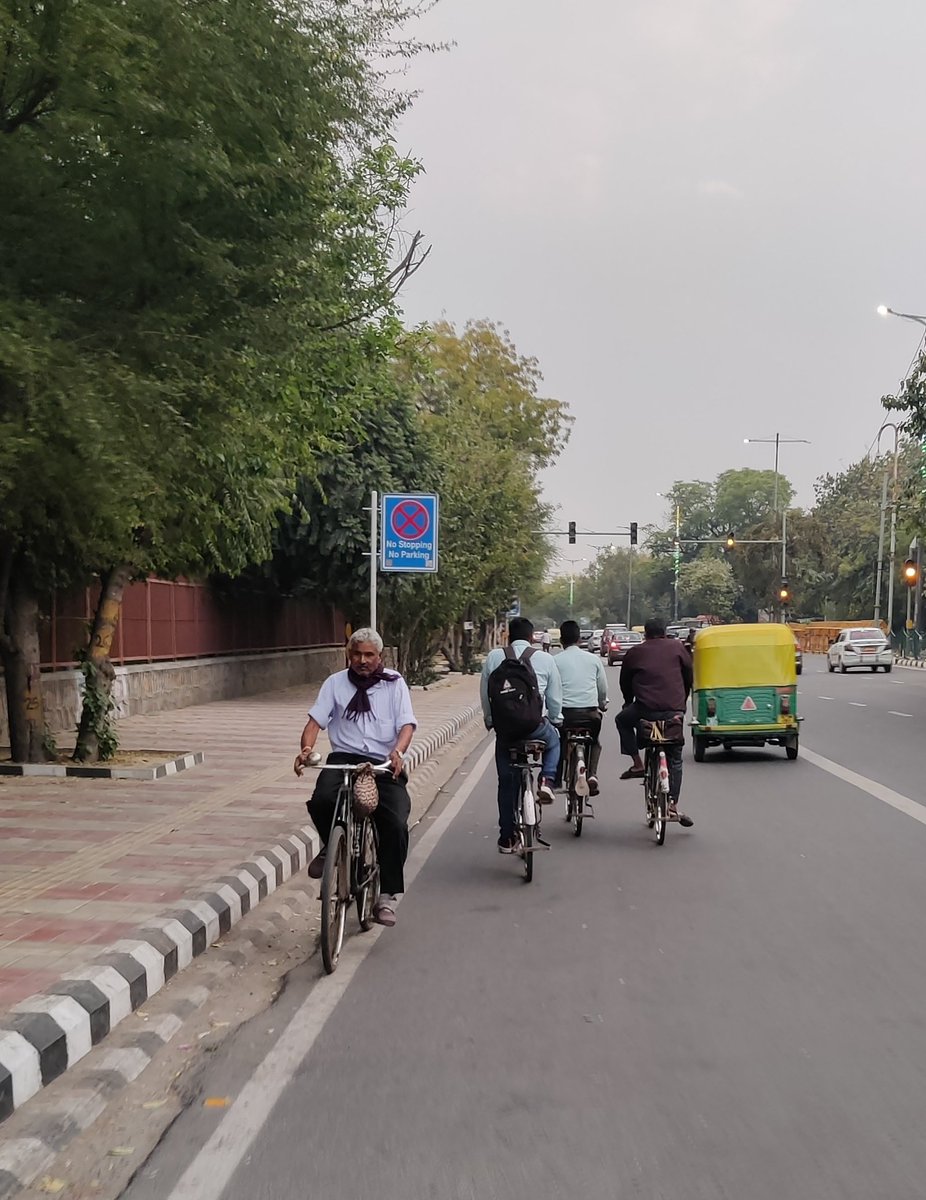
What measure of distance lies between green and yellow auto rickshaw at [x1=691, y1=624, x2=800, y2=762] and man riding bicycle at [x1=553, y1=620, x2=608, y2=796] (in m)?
5.38

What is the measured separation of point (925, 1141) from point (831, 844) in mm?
6070

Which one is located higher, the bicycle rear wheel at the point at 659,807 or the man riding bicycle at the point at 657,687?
the man riding bicycle at the point at 657,687

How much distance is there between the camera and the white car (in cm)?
4694

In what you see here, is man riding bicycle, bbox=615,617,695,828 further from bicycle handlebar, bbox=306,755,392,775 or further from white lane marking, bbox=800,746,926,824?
bicycle handlebar, bbox=306,755,392,775

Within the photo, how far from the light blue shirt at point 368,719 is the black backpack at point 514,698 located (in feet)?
6.26

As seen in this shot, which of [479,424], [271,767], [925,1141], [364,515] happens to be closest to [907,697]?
[364,515]

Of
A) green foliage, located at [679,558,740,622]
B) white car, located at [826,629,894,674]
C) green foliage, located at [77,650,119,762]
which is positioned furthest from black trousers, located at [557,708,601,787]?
green foliage, located at [679,558,740,622]

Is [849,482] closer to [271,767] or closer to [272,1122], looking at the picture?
[271,767]

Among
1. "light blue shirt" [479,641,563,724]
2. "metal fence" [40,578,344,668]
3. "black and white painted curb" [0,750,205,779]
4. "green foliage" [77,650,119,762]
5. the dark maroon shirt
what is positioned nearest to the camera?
"light blue shirt" [479,641,563,724]

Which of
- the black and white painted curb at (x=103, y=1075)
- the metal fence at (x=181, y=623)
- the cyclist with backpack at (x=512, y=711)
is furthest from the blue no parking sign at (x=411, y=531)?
the black and white painted curb at (x=103, y=1075)

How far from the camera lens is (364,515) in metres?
29.2

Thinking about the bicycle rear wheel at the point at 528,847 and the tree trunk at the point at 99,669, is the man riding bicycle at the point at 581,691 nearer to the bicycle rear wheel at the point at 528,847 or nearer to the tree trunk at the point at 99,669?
the bicycle rear wheel at the point at 528,847

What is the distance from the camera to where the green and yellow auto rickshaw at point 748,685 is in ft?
53.3

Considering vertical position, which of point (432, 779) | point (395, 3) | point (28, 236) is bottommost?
point (432, 779)
